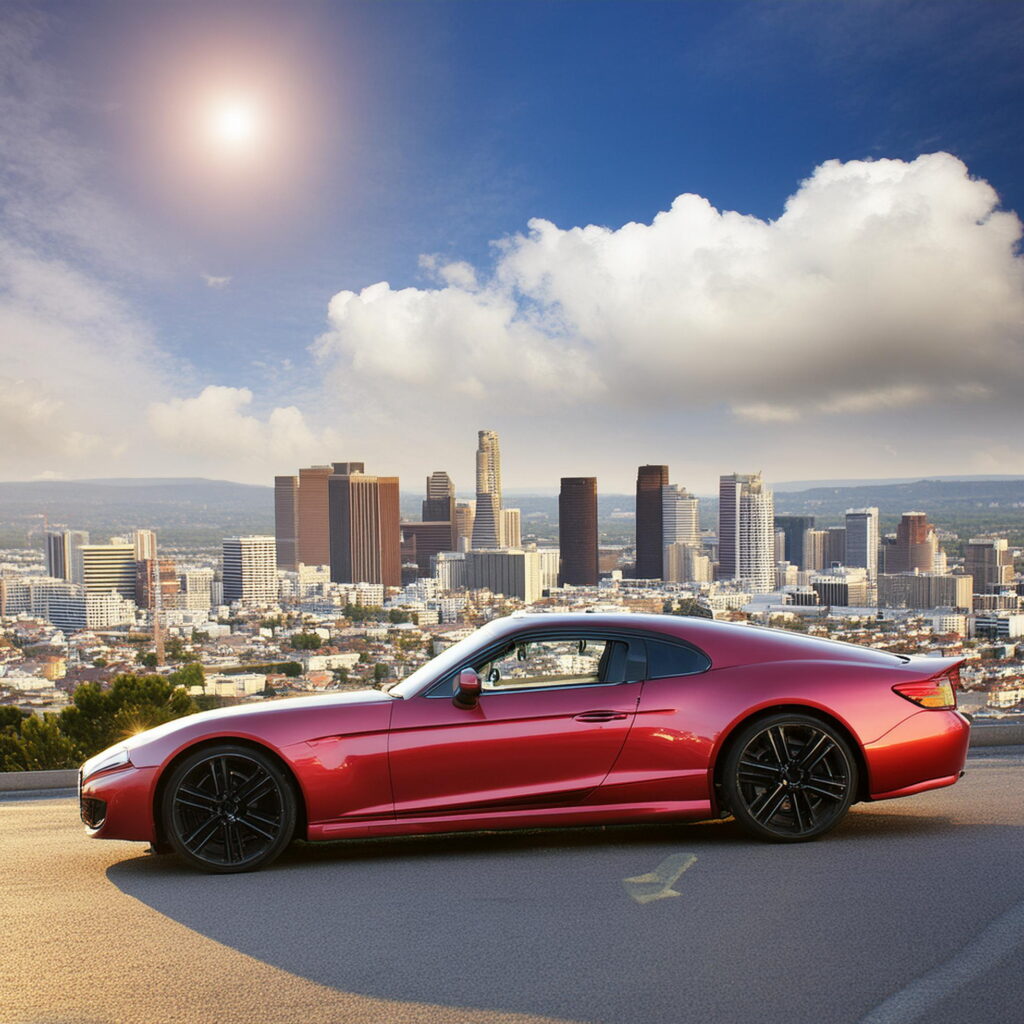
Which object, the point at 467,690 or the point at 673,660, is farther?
the point at 673,660

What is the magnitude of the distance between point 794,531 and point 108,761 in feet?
186

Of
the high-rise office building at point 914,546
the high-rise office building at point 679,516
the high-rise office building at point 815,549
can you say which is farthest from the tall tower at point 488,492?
the high-rise office building at point 914,546

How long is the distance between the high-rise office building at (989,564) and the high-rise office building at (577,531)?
86.9 feet

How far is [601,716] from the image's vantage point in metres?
5.83

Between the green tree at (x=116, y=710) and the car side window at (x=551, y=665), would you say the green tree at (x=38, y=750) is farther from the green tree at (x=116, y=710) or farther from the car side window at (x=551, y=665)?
the car side window at (x=551, y=665)

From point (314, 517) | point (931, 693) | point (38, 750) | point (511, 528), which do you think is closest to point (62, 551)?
point (314, 517)

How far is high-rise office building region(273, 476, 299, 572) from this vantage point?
74812mm

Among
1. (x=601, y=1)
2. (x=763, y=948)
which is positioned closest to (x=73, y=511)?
(x=601, y=1)

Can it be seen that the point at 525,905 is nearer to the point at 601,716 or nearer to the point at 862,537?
the point at 601,716

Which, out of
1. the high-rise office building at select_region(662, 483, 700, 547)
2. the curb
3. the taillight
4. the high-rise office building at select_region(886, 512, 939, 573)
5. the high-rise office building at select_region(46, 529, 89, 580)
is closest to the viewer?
the taillight

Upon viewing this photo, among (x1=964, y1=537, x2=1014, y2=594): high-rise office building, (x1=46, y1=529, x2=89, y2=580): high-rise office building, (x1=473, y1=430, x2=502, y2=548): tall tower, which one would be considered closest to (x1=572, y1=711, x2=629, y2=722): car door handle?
(x1=964, y1=537, x2=1014, y2=594): high-rise office building

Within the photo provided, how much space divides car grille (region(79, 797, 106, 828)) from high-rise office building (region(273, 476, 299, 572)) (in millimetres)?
61466

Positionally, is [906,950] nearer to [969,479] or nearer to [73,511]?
[969,479]

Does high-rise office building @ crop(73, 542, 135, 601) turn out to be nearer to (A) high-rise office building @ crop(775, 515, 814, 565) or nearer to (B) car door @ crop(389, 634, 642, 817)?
(A) high-rise office building @ crop(775, 515, 814, 565)
